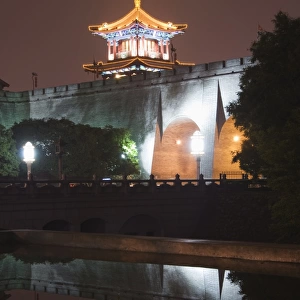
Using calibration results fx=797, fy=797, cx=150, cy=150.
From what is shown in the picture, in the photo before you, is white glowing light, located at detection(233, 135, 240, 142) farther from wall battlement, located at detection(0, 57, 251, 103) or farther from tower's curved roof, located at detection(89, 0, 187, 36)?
tower's curved roof, located at detection(89, 0, 187, 36)

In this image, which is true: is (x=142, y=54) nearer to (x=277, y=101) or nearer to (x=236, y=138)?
(x=236, y=138)

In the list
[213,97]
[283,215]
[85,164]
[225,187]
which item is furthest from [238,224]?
[213,97]

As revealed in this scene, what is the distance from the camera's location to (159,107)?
166ft

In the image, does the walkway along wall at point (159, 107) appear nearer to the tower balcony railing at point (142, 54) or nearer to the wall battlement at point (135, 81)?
the wall battlement at point (135, 81)

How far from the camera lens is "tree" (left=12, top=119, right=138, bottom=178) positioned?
4322 centimetres

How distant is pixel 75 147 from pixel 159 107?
8.81 metres

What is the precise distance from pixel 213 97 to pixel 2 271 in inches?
1297

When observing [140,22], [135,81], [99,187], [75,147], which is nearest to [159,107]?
→ [135,81]

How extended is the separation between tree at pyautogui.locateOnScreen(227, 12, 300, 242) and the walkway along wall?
1419 centimetres

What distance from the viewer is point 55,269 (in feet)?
52.1

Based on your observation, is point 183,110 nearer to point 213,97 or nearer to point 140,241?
point 213,97

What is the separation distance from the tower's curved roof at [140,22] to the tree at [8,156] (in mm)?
24231

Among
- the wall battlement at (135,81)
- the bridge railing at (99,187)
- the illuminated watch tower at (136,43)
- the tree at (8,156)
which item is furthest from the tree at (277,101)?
the illuminated watch tower at (136,43)

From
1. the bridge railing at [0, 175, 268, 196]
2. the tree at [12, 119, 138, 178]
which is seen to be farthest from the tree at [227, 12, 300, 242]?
the tree at [12, 119, 138, 178]
